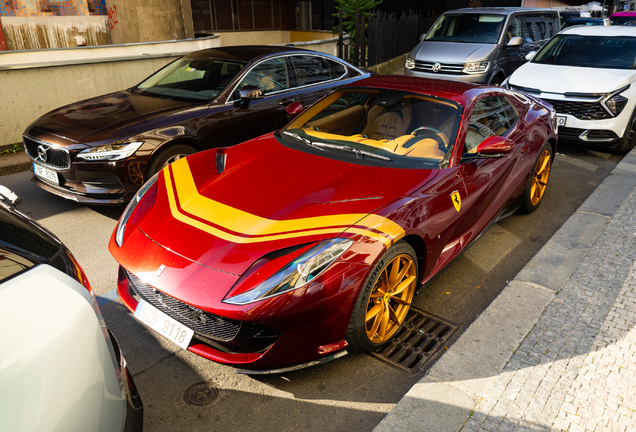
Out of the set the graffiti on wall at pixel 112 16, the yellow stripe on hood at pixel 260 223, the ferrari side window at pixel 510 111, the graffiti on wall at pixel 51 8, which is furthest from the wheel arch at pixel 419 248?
the graffiti on wall at pixel 112 16

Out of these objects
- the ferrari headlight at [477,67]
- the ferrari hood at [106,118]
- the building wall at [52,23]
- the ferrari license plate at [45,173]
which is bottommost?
the ferrari license plate at [45,173]

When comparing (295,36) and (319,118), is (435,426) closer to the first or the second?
(319,118)

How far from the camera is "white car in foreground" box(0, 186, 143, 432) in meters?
1.55

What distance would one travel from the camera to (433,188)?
3.47 m

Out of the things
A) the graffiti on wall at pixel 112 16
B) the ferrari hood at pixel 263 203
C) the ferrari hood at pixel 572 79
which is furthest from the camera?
the graffiti on wall at pixel 112 16

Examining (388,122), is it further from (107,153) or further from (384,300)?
(107,153)

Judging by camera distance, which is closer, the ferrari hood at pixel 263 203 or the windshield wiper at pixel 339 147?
the ferrari hood at pixel 263 203

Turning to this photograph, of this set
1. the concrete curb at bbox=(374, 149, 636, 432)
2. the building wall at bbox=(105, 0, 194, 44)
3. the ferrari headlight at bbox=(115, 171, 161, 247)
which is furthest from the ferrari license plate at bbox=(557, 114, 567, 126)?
the building wall at bbox=(105, 0, 194, 44)

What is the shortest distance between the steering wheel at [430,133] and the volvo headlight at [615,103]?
15.1 ft

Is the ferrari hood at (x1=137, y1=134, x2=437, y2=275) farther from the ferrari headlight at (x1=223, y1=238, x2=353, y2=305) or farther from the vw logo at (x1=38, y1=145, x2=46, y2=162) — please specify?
the vw logo at (x1=38, y1=145, x2=46, y2=162)

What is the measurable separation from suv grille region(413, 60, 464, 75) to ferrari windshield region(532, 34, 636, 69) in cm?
177

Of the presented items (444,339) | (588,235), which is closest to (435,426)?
(444,339)

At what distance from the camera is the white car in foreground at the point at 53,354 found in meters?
1.55

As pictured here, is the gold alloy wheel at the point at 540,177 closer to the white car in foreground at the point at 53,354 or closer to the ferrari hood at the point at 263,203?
the ferrari hood at the point at 263,203
